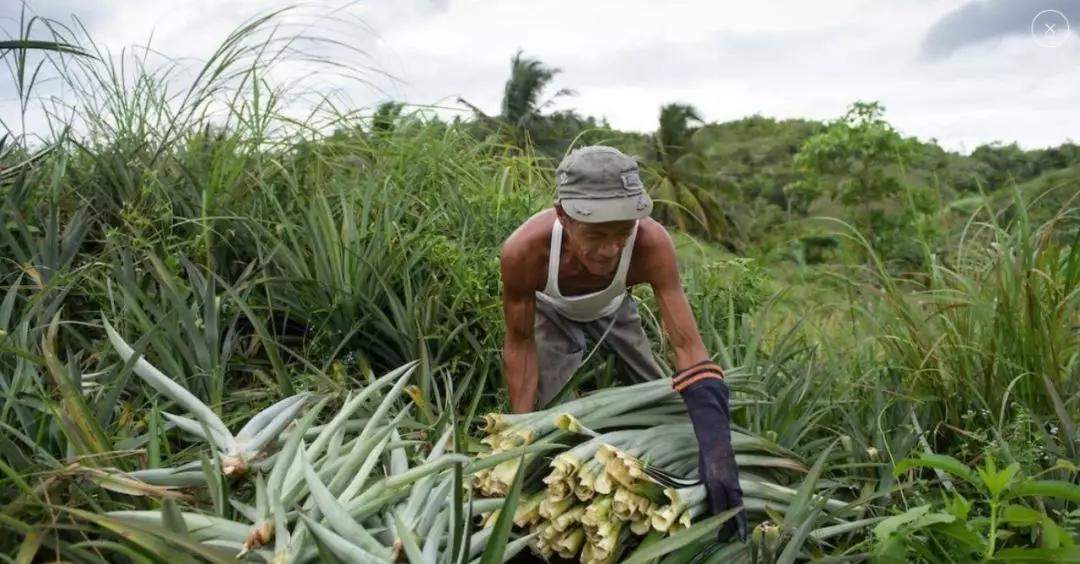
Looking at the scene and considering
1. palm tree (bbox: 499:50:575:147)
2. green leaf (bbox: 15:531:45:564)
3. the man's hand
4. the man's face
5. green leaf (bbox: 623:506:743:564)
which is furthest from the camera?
palm tree (bbox: 499:50:575:147)

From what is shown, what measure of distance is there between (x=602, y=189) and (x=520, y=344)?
705mm

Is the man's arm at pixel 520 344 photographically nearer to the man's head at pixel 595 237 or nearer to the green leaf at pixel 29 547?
the man's head at pixel 595 237

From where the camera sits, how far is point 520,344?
317 centimetres

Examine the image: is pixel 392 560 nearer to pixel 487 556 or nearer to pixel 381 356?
pixel 487 556

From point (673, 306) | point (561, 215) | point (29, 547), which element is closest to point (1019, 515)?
point (673, 306)

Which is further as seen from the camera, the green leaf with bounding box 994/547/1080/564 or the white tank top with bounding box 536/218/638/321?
the white tank top with bounding box 536/218/638/321

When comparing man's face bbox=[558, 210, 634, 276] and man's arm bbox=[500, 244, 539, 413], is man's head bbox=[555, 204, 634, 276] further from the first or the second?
man's arm bbox=[500, 244, 539, 413]

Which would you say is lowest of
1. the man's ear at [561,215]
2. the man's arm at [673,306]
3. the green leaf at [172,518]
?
the green leaf at [172,518]

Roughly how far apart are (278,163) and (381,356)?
3.53ft

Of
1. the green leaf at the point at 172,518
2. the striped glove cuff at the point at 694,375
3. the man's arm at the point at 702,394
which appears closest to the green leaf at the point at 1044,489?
the man's arm at the point at 702,394

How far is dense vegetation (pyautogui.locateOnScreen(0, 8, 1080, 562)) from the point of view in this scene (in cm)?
228

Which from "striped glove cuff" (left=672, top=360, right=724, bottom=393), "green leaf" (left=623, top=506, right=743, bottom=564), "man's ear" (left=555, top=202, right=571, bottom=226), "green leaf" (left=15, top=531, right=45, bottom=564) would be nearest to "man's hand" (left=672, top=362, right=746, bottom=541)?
"striped glove cuff" (left=672, top=360, right=724, bottom=393)

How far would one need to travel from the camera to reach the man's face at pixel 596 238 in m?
2.71

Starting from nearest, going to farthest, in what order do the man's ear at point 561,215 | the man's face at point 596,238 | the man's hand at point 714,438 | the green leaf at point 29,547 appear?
1. the green leaf at point 29,547
2. the man's hand at point 714,438
3. the man's face at point 596,238
4. the man's ear at point 561,215
